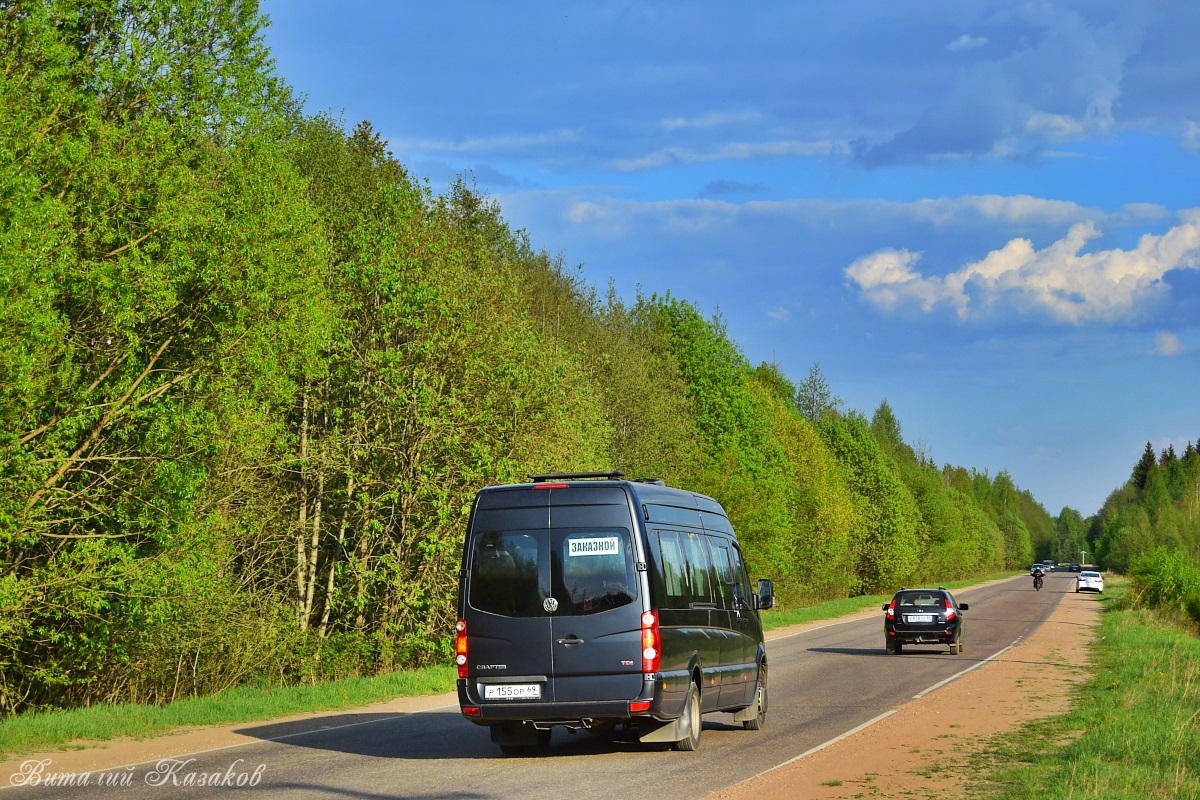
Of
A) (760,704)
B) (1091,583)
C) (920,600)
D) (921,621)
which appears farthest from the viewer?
(1091,583)

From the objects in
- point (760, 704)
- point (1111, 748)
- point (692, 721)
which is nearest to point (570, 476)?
point (692, 721)

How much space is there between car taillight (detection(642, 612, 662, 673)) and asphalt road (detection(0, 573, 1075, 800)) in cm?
96

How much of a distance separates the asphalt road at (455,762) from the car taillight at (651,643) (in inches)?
37.7

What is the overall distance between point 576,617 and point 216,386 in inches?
414

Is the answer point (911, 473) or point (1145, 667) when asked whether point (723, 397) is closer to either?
point (1145, 667)

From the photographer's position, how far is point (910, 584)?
341ft

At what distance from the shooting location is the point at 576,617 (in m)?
12.6

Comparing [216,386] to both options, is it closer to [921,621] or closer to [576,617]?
[576,617]

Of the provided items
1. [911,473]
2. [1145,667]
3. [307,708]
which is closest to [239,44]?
[307,708]

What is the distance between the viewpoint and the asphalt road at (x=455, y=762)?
10.7 metres

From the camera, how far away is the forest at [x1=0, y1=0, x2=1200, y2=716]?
1827 cm

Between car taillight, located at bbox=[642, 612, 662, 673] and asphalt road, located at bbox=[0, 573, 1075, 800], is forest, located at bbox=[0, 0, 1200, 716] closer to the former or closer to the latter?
asphalt road, located at bbox=[0, 573, 1075, 800]

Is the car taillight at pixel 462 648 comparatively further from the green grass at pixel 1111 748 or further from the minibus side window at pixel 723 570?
the green grass at pixel 1111 748

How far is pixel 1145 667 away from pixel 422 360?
16587 millimetres
